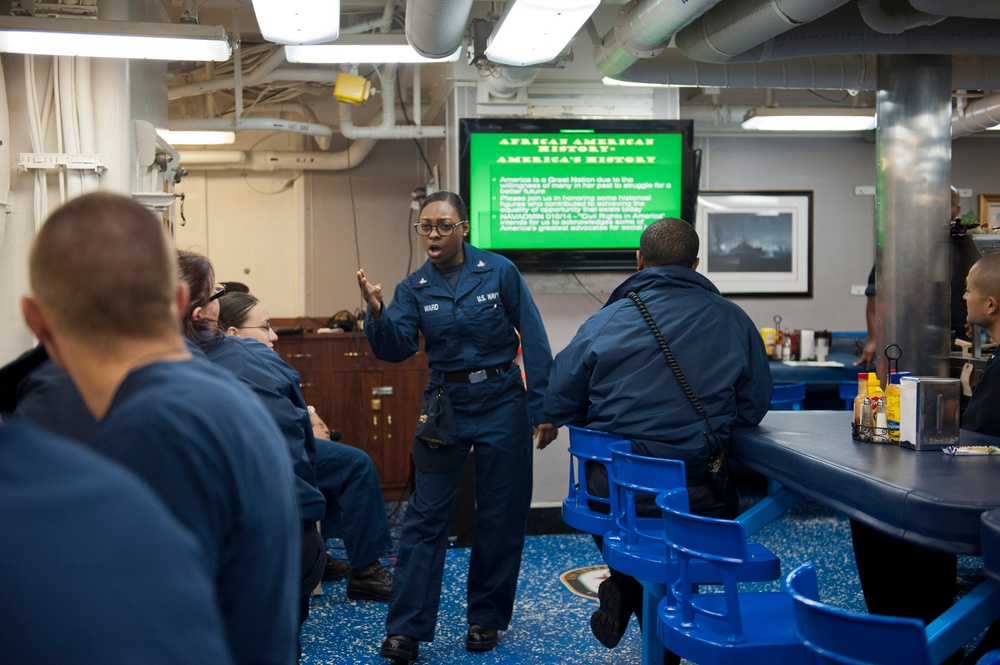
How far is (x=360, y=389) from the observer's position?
651 centimetres

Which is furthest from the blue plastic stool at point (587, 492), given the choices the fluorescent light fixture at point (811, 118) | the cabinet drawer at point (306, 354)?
the fluorescent light fixture at point (811, 118)

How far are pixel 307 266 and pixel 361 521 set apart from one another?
4.56 meters

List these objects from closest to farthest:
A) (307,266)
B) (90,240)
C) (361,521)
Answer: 1. (90,240)
2. (361,521)
3. (307,266)

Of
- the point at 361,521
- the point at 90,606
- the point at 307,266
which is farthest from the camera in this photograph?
the point at 307,266

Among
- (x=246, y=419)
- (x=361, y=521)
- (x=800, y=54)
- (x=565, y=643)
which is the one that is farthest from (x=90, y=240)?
(x=800, y=54)

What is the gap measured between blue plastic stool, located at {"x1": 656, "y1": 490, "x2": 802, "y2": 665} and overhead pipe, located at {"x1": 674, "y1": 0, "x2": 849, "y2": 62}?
7.19ft

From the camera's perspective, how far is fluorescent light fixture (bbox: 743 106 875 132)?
22.2ft

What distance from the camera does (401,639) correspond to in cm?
364

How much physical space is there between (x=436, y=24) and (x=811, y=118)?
3.90m

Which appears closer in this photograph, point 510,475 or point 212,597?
point 212,597

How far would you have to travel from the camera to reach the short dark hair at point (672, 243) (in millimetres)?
3443

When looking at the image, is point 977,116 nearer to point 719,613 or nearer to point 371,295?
point 371,295

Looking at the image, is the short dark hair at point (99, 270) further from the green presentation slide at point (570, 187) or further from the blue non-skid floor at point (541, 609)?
the green presentation slide at point (570, 187)

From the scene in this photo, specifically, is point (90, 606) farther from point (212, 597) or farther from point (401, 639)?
point (401, 639)
